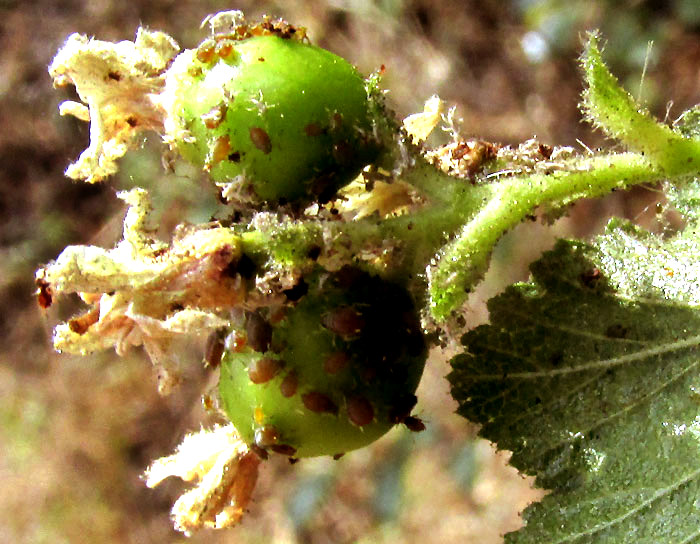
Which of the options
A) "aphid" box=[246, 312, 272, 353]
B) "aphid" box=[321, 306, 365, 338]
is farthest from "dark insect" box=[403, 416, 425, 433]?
"aphid" box=[246, 312, 272, 353]

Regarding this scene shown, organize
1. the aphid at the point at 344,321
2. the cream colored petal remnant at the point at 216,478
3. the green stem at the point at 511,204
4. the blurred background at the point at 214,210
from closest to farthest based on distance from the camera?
the green stem at the point at 511,204 → the aphid at the point at 344,321 → the cream colored petal remnant at the point at 216,478 → the blurred background at the point at 214,210

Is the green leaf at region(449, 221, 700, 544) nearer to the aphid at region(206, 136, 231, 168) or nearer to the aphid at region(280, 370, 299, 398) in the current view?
the aphid at region(280, 370, 299, 398)

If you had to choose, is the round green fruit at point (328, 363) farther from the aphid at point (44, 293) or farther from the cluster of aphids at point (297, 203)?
the aphid at point (44, 293)

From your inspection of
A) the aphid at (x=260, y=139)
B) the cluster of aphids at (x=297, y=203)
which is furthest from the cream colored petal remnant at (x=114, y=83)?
the aphid at (x=260, y=139)

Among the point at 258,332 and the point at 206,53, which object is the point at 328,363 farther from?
the point at 206,53

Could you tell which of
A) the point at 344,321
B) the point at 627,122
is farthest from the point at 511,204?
the point at 344,321

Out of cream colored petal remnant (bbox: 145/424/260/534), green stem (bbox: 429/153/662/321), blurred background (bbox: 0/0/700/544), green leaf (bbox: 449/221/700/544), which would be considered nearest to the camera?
green stem (bbox: 429/153/662/321)
